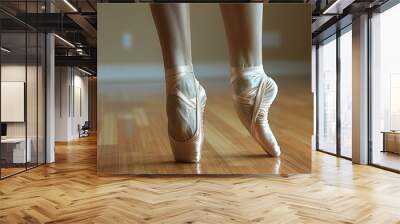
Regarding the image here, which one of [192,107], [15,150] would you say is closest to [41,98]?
[15,150]

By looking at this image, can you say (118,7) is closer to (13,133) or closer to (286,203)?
(13,133)

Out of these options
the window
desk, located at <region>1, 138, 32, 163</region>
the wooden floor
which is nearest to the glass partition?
desk, located at <region>1, 138, 32, 163</region>

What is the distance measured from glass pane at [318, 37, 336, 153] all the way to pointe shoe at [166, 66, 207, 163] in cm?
505

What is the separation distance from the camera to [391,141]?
793 cm

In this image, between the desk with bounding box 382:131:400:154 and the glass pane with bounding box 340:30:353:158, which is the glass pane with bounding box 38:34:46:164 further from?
the desk with bounding box 382:131:400:154

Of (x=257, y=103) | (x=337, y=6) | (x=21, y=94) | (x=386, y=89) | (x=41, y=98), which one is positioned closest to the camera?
(x=257, y=103)

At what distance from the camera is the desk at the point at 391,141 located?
773 centimetres

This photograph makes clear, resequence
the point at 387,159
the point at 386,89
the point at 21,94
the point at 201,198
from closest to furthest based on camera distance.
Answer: the point at 201,198 < the point at 21,94 < the point at 386,89 < the point at 387,159

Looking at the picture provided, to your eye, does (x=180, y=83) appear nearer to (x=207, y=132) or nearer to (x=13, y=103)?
(x=207, y=132)

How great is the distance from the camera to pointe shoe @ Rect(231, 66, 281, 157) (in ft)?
22.8

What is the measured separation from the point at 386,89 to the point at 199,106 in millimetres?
3856

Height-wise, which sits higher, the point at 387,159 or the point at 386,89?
the point at 386,89

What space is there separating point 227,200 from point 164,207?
2.75 feet

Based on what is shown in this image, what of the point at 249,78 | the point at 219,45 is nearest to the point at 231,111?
the point at 249,78
